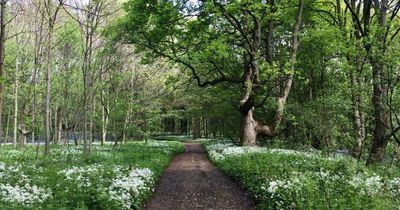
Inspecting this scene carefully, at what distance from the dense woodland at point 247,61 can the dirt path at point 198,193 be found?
16.4 ft

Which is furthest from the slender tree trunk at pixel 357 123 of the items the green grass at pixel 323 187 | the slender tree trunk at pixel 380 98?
the green grass at pixel 323 187

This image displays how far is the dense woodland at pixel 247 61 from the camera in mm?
12367

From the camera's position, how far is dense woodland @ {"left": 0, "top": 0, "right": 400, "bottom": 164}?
12.4 m

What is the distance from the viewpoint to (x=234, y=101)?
26.5 metres

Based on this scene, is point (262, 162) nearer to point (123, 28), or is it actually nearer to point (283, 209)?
point (283, 209)

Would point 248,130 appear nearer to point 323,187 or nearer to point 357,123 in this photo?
point 357,123

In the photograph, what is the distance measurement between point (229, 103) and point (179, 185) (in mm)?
15247

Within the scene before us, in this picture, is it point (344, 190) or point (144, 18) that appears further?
point (144, 18)

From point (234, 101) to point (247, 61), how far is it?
169 inches

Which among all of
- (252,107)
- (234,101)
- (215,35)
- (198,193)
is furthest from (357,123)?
(234,101)

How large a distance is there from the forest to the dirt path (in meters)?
0.06

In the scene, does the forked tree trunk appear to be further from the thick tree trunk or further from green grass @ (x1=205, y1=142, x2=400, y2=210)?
green grass @ (x1=205, y1=142, x2=400, y2=210)

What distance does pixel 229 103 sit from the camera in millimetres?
27859

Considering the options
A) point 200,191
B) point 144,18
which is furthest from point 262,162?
point 144,18
